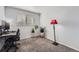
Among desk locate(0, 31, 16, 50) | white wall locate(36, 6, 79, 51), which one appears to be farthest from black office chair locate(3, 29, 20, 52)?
white wall locate(36, 6, 79, 51)

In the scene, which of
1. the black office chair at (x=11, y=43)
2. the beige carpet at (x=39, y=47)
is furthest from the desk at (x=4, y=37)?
the beige carpet at (x=39, y=47)

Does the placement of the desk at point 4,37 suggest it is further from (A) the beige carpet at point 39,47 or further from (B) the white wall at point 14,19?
(A) the beige carpet at point 39,47

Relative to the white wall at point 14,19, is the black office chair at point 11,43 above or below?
below

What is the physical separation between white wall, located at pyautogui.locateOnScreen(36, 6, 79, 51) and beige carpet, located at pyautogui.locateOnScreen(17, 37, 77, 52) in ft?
0.36

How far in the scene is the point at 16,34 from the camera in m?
1.35

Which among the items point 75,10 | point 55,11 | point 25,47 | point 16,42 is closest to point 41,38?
point 25,47

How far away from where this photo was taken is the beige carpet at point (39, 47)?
134 centimetres

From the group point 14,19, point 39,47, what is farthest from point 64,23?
point 14,19

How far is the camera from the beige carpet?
1338 millimetres

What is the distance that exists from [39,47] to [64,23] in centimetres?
71

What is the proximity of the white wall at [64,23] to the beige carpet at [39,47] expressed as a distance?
108mm

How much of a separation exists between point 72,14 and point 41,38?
31.5 inches

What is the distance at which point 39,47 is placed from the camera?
136 cm
